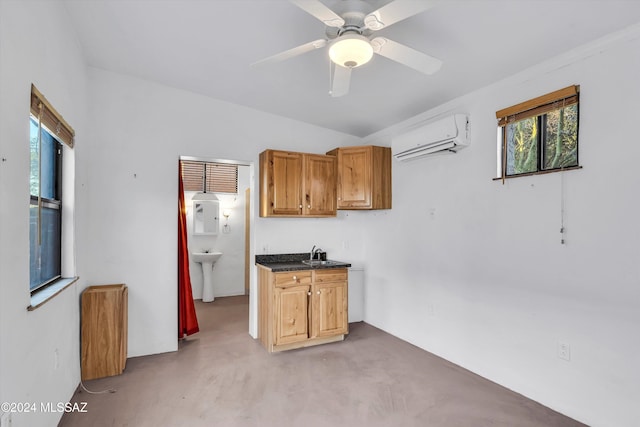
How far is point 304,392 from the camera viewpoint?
9.05 feet

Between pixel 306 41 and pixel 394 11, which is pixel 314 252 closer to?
pixel 306 41

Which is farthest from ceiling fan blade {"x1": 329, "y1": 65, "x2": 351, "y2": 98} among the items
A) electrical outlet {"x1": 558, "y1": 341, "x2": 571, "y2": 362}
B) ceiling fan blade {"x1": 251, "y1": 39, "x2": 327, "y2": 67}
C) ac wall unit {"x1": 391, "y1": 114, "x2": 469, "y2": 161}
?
electrical outlet {"x1": 558, "y1": 341, "x2": 571, "y2": 362}

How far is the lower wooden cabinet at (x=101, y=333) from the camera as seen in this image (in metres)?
2.98

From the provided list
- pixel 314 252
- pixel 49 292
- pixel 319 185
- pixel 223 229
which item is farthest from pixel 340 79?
pixel 223 229

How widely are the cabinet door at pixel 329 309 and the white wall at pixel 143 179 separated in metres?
1.53

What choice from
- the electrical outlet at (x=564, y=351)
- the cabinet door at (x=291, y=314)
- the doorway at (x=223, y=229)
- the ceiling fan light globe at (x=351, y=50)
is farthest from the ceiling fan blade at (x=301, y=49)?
the doorway at (x=223, y=229)

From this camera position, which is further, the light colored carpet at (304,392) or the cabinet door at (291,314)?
the cabinet door at (291,314)

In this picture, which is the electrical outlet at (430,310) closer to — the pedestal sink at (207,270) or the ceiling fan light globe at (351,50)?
the ceiling fan light globe at (351,50)

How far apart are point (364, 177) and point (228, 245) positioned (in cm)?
324

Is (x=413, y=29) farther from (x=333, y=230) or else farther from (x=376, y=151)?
(x=333, y=230)

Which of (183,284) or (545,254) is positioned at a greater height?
(545,254)

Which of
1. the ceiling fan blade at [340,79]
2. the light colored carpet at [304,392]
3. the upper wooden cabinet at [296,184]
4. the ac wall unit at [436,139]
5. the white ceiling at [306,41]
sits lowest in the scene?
the light colored carpet at [304,392]

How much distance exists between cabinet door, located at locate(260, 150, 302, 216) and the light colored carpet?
1.55 m

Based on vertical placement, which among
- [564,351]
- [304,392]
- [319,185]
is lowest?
[304,392]
